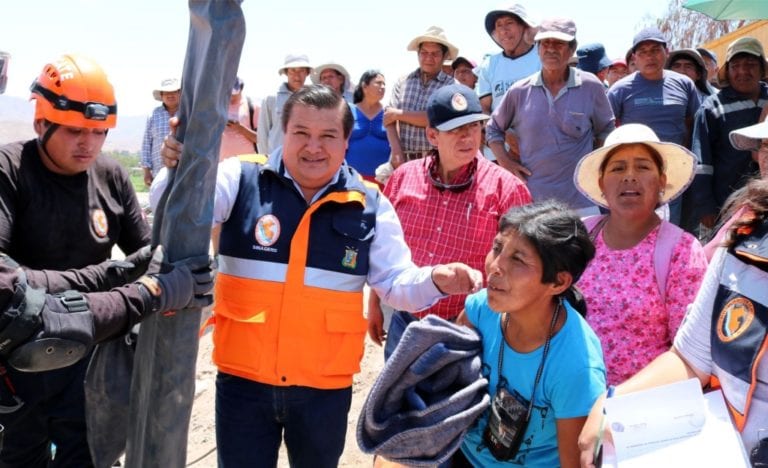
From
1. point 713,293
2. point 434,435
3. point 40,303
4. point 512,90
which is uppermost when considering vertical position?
point 512,90

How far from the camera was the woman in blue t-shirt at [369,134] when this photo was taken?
6.41 meters

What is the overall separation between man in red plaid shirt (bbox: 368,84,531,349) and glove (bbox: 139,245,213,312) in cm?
118

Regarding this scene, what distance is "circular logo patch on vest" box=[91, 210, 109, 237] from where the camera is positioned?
2.88 metres

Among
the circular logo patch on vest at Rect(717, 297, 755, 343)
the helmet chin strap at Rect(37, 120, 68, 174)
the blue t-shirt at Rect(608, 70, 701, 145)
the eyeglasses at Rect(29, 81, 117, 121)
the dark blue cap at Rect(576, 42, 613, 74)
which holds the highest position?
the dark blue cap at Rect(576, 42, 613, 74)

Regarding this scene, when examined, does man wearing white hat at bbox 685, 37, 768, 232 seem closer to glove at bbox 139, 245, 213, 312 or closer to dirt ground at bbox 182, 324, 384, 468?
dirt ground at bbox 182, 324, 384, 468

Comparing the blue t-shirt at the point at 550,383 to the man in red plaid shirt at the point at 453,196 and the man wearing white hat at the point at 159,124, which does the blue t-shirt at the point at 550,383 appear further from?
the man wearing white hat at the point at 159,124

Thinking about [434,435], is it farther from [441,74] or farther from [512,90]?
[441,74]

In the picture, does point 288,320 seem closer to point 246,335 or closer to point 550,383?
point 246,335

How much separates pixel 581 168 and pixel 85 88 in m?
2.03

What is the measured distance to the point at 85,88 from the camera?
2680 mm

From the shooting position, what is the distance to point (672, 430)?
1.88m

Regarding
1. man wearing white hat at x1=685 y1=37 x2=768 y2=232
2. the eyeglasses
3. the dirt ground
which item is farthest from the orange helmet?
man wearing white hat at x1=685 y1=37 x2=768 y2=232

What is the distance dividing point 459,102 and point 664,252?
1.26m

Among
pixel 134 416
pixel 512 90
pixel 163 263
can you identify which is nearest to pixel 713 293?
pixel 163 263
